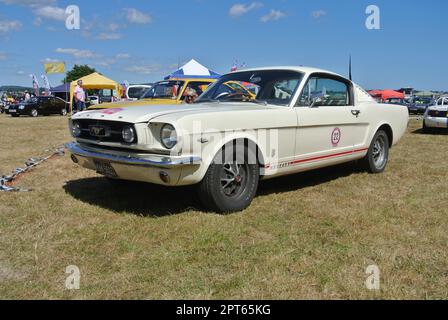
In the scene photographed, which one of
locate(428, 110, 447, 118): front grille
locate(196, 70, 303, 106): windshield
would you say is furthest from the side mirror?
locate(428, 110, 447, 118): front grille

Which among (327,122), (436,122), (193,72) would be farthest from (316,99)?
(193,72)

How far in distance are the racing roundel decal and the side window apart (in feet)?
1.11

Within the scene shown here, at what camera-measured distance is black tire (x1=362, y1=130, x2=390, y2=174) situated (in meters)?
6.00

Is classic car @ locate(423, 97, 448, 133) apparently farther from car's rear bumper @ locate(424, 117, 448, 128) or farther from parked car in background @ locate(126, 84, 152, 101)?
parked car in background @ locate(126, 84, 152, 101)

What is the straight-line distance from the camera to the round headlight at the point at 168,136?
3587 millimetres

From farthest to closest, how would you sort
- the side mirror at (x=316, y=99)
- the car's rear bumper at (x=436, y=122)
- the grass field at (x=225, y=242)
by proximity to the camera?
the car's rear bumper at (x=436, y=122)
the side mirror at (x=316, y=99)
the grass field at (x=225, y=242)

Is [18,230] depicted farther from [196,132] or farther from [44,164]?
[44,164]

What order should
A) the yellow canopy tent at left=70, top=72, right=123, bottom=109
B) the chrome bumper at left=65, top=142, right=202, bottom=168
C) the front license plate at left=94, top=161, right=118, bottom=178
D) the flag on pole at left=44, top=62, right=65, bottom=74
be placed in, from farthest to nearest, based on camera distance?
the yellow canopy tent at left=70, top=72, right=123, bottom=109
the flag on pole at left=44, top=62, right=65, bottom=74
the front license plate at left=94, top=161, right=118, bottom=178
the chrome bumper at left=65, top=142, right=202, bottom=168

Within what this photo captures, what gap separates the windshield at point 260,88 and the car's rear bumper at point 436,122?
9730 millimetres

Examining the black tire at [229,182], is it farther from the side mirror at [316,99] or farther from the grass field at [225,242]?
the side mirror at [316,99]

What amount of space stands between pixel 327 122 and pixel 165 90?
5.42m

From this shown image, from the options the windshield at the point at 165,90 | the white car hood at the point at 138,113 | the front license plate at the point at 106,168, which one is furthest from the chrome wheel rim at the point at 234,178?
the windshield at the point at 165,90
